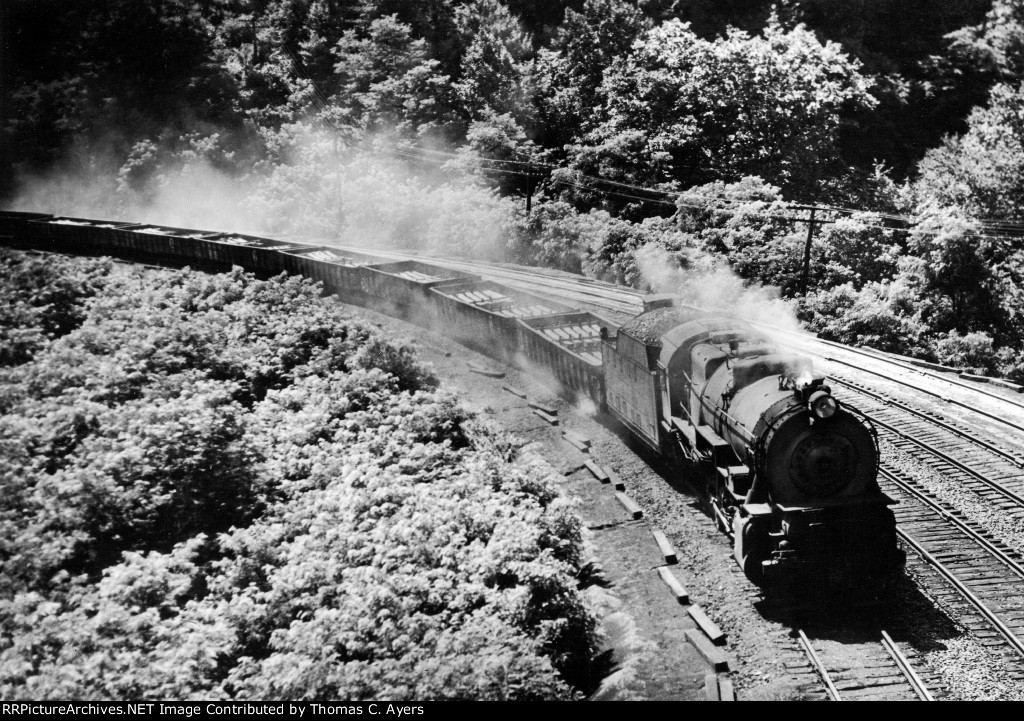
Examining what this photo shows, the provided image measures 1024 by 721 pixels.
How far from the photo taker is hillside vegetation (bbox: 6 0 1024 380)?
29.6 metres

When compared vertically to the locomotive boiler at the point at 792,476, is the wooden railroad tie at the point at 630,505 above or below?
below

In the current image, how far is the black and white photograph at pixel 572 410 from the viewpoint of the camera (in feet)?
31.4

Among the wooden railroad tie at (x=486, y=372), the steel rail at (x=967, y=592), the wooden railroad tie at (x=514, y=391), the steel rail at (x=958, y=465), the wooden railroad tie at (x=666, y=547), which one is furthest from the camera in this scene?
the wooden railroad tie at (x=486, y=372)

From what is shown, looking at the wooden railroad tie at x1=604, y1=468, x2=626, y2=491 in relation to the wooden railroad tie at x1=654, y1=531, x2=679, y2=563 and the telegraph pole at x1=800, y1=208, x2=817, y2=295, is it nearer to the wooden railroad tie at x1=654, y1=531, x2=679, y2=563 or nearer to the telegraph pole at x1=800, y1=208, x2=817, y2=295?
the wooden railroad tie at x1=654, y1=531, x2=679, y2=563

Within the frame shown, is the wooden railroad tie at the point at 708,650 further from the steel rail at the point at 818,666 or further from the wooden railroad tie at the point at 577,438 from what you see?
the wooden railroad tie at the point at 577,438

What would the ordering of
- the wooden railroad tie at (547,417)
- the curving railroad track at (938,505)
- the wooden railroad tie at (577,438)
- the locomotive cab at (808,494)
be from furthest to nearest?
the wooden railroad tie at (547,417), the wooden railroad tie at (577,438), the locomotive cab at (808,494), the curving railroad track at (938,505)

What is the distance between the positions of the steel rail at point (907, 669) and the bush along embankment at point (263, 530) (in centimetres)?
404

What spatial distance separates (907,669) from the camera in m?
9.66

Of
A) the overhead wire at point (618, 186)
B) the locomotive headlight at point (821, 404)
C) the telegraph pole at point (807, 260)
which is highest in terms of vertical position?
the overhead wire at point (618, 186)

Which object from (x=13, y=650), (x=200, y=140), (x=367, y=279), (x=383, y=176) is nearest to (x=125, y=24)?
(x=200, y=140)

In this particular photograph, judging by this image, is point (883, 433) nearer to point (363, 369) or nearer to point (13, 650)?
point (363, 369)

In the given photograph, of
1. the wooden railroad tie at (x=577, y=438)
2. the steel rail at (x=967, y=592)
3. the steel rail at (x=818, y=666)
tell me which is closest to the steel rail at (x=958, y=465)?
the steel rail at (x=967, y=592)

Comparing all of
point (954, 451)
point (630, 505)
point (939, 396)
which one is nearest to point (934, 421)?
point (954, 451)

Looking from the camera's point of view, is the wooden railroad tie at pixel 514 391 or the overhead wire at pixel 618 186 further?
the overhead wire at pixel 618 186
